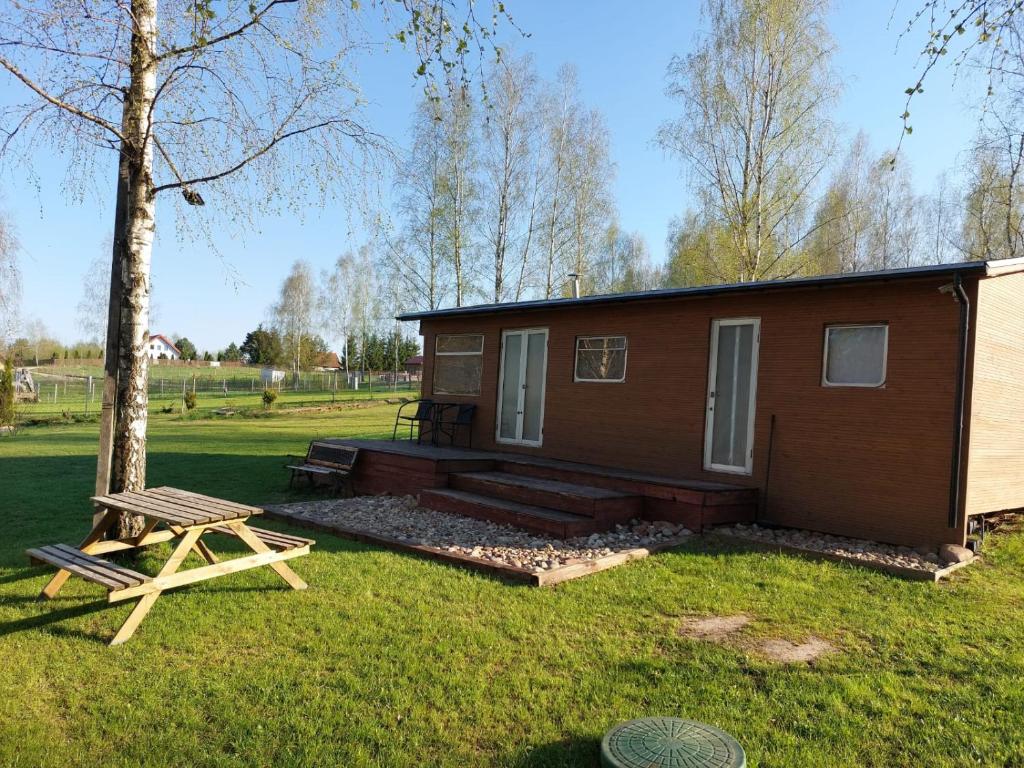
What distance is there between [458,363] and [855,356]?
21.6 ft

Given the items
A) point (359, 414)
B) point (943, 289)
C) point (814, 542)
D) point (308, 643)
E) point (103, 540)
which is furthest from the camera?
point (359, 414)

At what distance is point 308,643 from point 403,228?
22110 millimetres

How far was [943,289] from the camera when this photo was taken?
661 cm

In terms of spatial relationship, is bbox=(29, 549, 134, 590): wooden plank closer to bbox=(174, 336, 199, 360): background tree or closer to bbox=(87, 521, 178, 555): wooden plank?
bbox=(87, 521, 178, 555): wooden plank

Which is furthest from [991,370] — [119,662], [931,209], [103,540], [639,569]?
[931,209]

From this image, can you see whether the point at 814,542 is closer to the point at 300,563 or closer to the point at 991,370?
the point at 991,370

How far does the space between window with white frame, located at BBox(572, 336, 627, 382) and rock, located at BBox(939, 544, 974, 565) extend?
4198 millimetres

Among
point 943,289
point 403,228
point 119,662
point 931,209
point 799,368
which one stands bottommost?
point 119,662

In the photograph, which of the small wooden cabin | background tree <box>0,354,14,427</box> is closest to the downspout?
the small wooden cabin

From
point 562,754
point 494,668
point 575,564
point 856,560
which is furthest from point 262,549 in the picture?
point 856,560

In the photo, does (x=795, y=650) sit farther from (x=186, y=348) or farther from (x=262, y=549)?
(x=186, y=348)

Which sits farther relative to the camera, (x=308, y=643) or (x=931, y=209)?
(x=931, y=209)

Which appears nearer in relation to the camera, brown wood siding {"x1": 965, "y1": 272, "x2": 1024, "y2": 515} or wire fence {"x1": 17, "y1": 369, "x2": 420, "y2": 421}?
brown wood siding {"x1": 965, "y1": 272, "x2": 1024, "y2": 515}

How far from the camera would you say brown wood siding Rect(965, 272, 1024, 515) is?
6836mm
